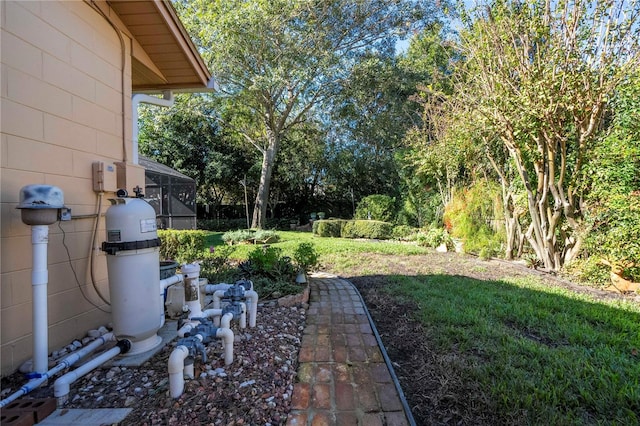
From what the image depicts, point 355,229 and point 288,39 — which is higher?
point 288,39

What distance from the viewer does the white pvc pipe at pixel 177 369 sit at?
156cm

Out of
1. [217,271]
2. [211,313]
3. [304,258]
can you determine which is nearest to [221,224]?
[217,271]

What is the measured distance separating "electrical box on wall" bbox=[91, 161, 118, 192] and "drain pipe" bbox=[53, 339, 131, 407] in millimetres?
1219

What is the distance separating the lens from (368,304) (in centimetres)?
362

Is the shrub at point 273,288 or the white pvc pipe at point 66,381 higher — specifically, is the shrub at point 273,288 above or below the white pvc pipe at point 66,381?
above

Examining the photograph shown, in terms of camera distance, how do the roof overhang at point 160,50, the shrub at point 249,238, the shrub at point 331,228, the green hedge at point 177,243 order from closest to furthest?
the roof overhang at point 160,50 → the green hedge at point 177,243 → the shrub at point 249,238 → the shrub at point 331,228

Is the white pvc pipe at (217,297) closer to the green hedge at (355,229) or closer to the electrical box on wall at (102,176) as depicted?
the electrical box on wall at (102,176)

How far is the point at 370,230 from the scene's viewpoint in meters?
10.5

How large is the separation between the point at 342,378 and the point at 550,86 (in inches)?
202

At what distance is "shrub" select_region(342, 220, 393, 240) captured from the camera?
10.4m

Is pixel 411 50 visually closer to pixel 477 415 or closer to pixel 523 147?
pixel 523 147

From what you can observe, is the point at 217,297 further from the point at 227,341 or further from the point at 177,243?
the point at 177,243

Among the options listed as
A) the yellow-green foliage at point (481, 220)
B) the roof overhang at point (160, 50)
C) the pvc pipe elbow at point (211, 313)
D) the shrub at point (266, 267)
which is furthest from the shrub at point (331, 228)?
the pvc pipe elbow at point (211, 313)

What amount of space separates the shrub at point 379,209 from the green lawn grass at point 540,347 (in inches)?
313
